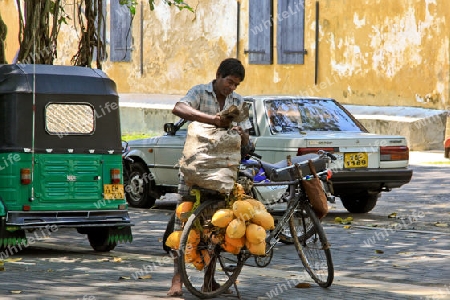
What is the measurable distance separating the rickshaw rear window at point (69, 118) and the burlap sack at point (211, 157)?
322cm

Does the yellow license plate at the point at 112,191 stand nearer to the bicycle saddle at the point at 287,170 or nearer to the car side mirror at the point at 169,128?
the car side mirror at the point at 169,128

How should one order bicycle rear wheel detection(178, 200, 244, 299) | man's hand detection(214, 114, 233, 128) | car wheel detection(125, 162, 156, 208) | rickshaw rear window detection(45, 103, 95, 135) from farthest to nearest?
car wheel detection(125, 162, 156, 208) < rickshaw rear window detection(45, 103, 95, 135) < bicycle rear wheel detection(178, 200, 244, 299) < man's hand detection(214, 114, 233, 128)

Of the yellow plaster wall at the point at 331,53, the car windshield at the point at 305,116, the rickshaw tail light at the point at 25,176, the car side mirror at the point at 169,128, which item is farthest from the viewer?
the yellow plaster wall at the point at 331,53

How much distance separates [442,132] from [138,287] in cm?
1686

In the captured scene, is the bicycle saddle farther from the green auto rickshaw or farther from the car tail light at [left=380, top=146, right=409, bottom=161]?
the car tail light at [left=380, top=146, right=409, bottom=161]

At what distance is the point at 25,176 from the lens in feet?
36.9

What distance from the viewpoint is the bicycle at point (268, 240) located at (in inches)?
341

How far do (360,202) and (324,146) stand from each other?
5.68 feet

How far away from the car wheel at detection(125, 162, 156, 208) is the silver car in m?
0.16

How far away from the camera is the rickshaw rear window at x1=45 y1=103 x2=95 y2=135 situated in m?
11.5

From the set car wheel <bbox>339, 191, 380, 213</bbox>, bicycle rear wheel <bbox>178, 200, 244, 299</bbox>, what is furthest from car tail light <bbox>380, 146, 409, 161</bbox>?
bicycle rear wheel <bbox>178, 200, 244, 299</bbox>

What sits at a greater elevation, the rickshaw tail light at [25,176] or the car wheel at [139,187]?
the rickshaw tail light at [25,176]

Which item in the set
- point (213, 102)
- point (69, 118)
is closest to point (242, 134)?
point (213, 102)

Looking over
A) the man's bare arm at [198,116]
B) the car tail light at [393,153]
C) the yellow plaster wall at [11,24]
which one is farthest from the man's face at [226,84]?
the yellow plaster wall at [11,24]
